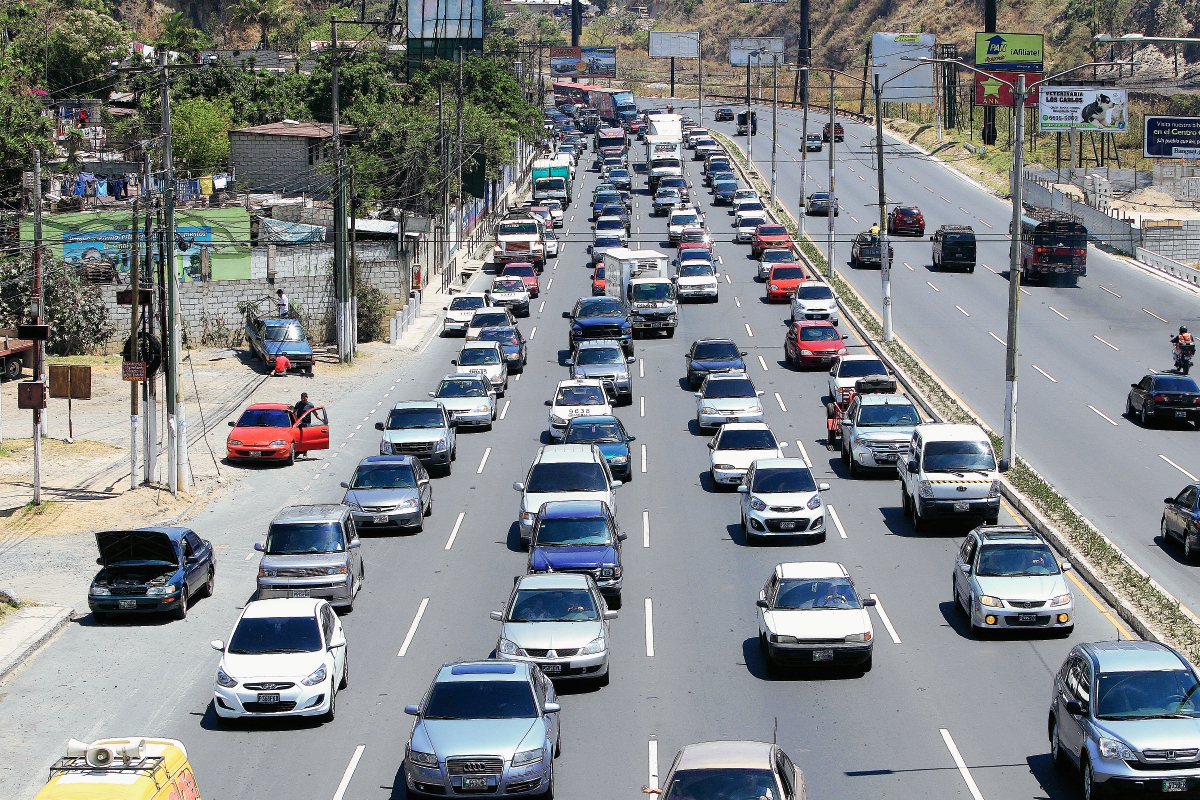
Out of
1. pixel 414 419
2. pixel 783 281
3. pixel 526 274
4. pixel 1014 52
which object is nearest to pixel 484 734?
pixel 414 419

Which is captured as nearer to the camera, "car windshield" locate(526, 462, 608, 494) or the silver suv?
the silver suv

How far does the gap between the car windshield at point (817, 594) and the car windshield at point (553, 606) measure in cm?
284

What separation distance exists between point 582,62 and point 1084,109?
366 ft

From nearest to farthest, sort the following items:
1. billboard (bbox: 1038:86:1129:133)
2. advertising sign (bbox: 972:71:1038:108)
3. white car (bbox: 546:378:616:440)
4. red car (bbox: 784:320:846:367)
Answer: white car (bbox: 546:378:616:440) < red car (bbox: 784:320:846:367) < billboard (bbox: 1038:86:1129:133) < advertising sign (bbox: 972:71:1038:108)

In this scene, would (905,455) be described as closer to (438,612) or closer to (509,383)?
(438,612)

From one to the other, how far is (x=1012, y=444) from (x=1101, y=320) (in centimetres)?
2287

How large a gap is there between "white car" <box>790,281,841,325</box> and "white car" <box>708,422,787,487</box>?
58.9 ft

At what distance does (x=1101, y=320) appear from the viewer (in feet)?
176

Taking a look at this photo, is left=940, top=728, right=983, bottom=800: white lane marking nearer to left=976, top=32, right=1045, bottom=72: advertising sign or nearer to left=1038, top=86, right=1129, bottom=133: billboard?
left=1038, top=86, right=1129, bottom=133: billboard

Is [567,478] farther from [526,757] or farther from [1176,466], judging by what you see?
[1176,466]

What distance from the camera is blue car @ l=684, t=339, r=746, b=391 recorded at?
4303cm

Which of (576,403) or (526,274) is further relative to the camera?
(526,274)

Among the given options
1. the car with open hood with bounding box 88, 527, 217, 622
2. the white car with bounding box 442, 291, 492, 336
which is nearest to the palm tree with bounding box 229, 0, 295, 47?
the white car with bounding box 442, 291, 492, 336

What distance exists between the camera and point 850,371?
134 ft
